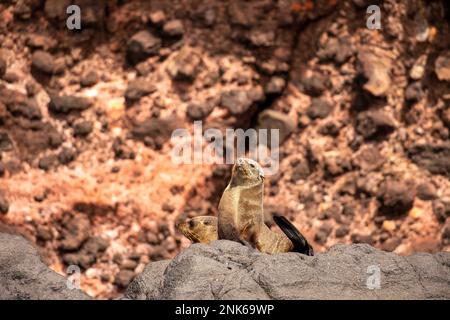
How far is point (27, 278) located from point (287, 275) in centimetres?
110

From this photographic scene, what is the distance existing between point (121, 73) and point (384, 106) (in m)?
1.86

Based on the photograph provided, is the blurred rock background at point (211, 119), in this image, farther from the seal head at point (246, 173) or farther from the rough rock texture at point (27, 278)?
the rough rock texture at point (27, 278)

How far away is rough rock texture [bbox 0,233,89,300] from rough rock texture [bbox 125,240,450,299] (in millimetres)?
302

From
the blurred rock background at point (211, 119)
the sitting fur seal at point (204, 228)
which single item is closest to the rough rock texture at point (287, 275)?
the sitting fur seal at point (204, 228)

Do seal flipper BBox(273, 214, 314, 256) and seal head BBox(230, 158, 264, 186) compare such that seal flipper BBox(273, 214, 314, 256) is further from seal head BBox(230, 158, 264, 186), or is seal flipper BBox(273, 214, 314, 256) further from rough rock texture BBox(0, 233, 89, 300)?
rough rock texture BBox(0, 233, 89, 300)

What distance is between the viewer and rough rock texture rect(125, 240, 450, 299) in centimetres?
333

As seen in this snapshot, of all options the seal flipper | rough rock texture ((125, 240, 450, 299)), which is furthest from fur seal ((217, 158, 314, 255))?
rough rock texture ((125, 240, 450, 299))

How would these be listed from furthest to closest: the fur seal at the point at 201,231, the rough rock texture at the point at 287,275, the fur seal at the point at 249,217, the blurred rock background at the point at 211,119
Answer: the blurred rock background at the point at 211,119, the fur seal at the point at 201,231, the fur seal at the point at 249,217, the rough rock texture at the point at 287,275

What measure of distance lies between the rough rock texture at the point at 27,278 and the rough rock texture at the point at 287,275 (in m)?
0.30

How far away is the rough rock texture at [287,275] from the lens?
3.33 metres

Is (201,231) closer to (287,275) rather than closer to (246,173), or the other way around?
(246,173)

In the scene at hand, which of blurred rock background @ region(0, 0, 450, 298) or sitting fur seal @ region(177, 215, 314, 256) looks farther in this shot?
→ blurred rock background @ region(0, 0, 450, 298)

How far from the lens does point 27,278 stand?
3543mm
